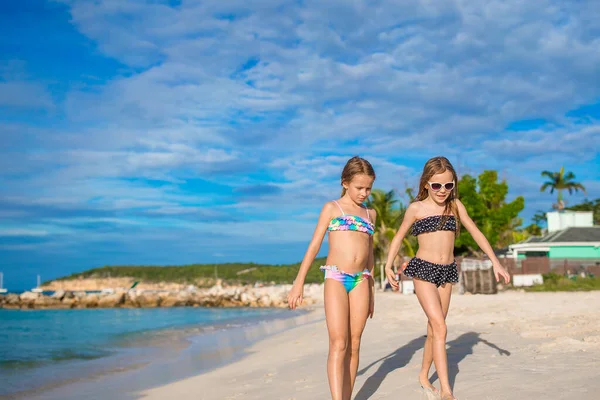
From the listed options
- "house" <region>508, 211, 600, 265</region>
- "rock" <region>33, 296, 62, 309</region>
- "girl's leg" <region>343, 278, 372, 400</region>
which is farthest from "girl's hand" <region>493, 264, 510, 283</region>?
"rock" <region>33, 296, 62, 309</region>

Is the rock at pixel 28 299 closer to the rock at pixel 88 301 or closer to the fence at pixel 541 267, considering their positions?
the rock at pixel 88 301

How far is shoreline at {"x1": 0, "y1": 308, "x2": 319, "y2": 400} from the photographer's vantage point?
27.8 ft

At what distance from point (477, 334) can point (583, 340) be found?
1.99 m

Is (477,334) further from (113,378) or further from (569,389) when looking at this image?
(113,378)

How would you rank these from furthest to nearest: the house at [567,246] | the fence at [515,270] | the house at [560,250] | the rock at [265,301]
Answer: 1. the rock at [265,301]
2. the house at [567,246]
3. the house at [560,250]
4. the fence at [515,270]

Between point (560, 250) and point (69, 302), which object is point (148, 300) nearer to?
point (69, 302)

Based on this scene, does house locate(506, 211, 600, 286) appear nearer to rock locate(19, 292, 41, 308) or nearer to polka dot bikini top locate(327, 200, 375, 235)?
polka dot bikini top locate(327, 200, 375, 235)

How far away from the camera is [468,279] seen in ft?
70.9

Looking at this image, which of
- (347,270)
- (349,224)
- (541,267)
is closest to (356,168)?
(349,224)

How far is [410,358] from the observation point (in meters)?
7.29

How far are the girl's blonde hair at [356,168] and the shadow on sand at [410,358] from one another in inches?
81.2

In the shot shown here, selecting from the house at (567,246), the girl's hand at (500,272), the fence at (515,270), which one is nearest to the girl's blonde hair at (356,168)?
the girl's hand at (500,272)

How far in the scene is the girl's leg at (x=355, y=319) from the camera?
459 cm

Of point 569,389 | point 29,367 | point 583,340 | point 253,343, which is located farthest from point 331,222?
point 29,367
